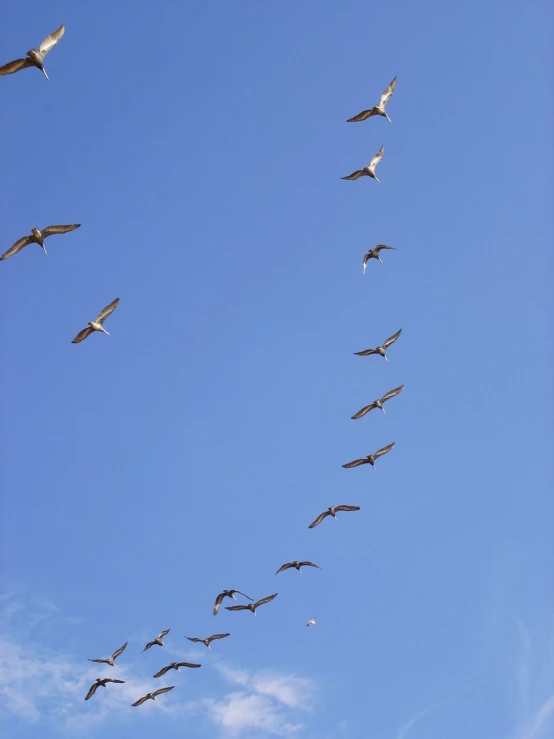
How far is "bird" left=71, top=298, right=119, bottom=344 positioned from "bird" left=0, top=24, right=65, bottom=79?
17146 mm

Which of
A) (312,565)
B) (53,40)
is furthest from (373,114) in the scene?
(312,565)

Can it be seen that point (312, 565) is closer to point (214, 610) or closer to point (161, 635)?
point (214, 610)

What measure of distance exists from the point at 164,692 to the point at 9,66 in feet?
173

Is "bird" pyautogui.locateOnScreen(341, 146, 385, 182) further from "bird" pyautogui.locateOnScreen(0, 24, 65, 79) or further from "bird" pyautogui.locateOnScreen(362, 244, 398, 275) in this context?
"bird" pyautogui.locateOnScreen(0, 24, 65, 79)

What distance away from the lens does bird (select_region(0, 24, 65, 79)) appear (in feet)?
163

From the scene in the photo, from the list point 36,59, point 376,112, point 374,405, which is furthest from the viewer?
point 374,405

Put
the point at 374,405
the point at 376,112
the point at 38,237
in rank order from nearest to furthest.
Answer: the point at 38,237 → the point at 376,112 → the point at 374,405

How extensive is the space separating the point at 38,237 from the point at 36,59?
36.3ft

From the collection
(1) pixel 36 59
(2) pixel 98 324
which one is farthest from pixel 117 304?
(1) pixel 36 59

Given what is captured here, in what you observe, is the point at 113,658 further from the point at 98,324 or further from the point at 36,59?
the point at 36,59

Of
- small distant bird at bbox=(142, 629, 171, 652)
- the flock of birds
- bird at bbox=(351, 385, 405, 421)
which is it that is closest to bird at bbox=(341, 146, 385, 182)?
the flock of birds

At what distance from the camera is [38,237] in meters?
55.8

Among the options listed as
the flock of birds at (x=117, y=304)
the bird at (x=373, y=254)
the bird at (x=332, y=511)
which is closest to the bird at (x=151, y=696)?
the flock of birds at (x=117, y=304)

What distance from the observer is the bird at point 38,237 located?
5550 centimetres
